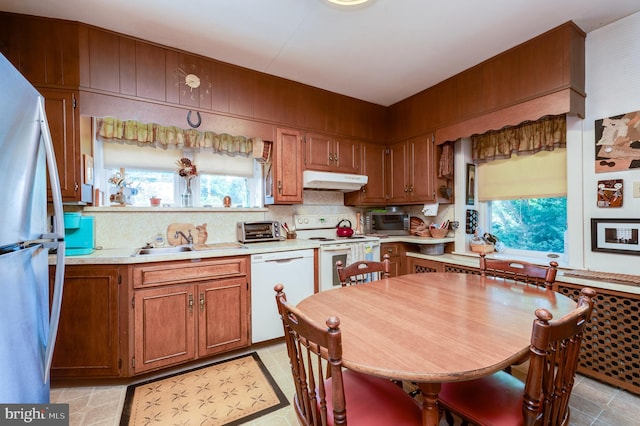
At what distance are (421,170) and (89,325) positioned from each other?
11.1 feet

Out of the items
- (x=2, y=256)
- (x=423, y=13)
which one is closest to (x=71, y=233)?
(x=2, y=256)

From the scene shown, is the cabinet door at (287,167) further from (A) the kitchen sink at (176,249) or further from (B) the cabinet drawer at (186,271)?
(B) the cabinet drawer at (186,271)

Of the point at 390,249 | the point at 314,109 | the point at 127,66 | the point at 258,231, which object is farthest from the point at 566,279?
the point at 127,66

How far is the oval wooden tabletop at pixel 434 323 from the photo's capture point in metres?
0.84

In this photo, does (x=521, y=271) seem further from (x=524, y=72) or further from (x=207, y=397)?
(x=207, y=397)

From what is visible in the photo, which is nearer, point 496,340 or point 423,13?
point 496,340

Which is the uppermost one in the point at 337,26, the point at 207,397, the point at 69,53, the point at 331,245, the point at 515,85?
the point at 337,26

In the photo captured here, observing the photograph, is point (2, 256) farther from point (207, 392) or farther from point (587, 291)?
point (587, 291)

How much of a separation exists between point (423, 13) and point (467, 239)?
2266 millimetres

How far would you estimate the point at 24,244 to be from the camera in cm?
107

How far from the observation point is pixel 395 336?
3.36ft

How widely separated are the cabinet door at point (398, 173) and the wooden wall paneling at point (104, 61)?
2991mm

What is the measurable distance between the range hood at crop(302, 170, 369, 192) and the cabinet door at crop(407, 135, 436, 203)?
1.90 ft
